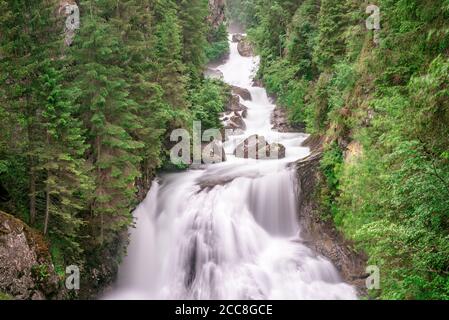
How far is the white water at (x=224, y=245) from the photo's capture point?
1716 cm

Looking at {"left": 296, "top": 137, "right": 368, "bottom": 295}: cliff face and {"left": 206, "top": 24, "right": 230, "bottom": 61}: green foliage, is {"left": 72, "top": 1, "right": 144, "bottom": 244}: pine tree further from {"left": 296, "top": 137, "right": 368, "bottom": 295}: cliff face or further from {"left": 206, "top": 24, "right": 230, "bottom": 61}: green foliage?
{"left": 206, "top": 24, "right": 230, "bottom": 61}: green foliage

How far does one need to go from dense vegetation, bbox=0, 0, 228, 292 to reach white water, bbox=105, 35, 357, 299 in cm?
171


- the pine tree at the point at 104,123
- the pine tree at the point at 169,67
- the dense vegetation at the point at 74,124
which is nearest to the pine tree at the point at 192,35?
the pine tree at the point at 169,67

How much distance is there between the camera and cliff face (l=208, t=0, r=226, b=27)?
55.5 m

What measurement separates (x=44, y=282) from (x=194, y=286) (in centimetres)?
632

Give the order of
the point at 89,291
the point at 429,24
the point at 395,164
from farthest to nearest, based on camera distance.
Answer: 1. the point at 89,291
2. the point at 395,164
3. the point at 429,24

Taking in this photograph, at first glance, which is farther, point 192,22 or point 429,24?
point 192,22

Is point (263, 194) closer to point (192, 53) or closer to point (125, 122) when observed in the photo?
point (125, 122)

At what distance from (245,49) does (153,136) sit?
44147mm

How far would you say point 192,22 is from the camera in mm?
33969

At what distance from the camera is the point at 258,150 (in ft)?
91.7

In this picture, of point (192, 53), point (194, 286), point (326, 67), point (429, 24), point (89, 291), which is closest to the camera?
point (429, 24)

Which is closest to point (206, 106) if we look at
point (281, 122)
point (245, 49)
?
point (281, 122)
